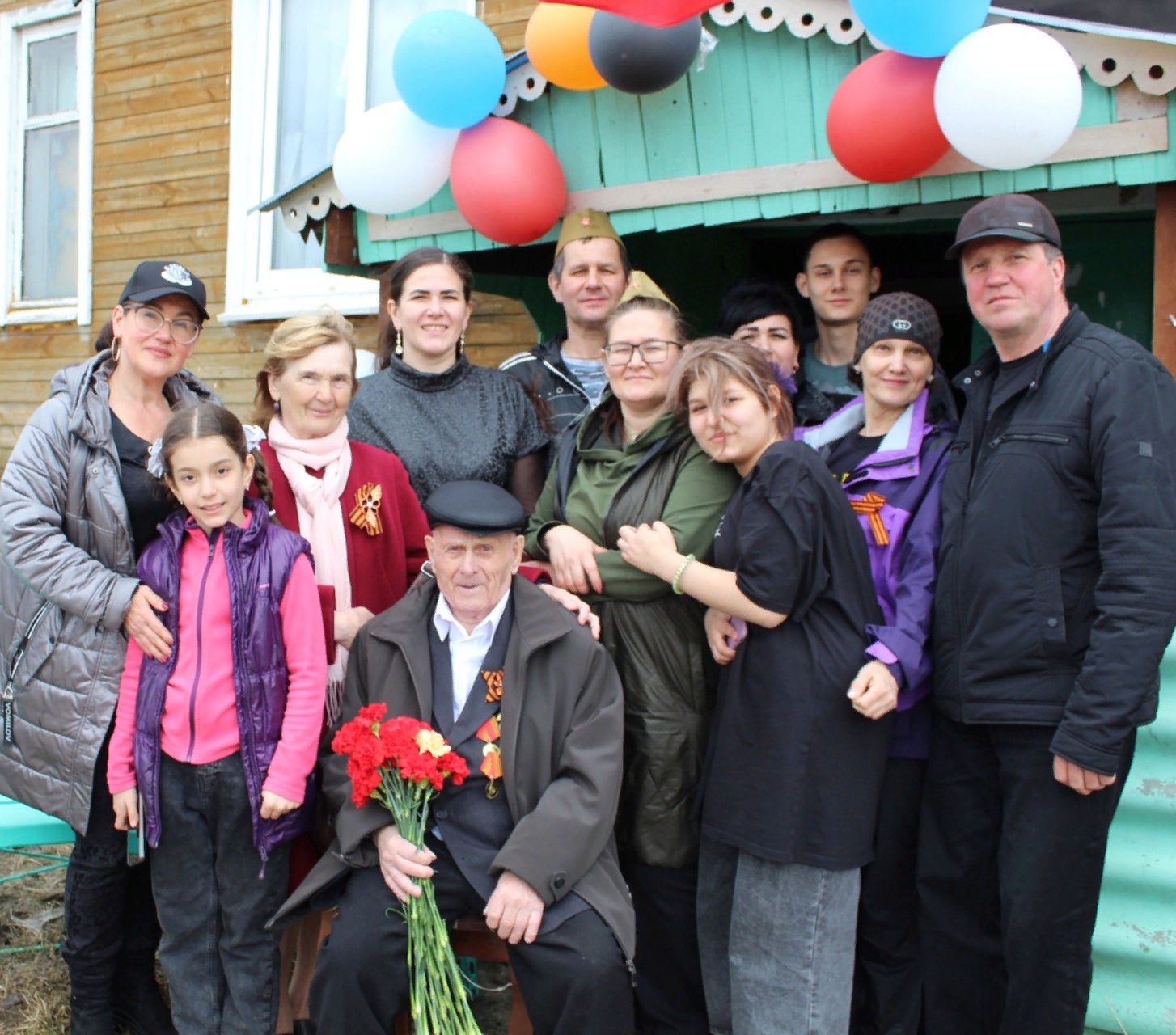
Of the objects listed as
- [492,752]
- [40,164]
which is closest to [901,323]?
[492,752]

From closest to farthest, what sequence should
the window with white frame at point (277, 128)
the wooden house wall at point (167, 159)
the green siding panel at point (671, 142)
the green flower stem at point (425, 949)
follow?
1. the green flower stem at point (425, 949)
2. the green siding panel at point (671, 142)
3. the window with white frame at point (277, 128)
4. the wooden house wall at point (167, 159)

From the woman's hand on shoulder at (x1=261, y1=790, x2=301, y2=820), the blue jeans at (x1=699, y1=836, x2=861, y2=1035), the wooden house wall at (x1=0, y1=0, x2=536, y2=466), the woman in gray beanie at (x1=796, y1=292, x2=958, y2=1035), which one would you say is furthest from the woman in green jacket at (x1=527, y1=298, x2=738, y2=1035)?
the wooden house wall at (x1=0, y1=0, x2=536, y2=466)

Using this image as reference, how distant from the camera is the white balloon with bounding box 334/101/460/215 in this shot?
353 cm

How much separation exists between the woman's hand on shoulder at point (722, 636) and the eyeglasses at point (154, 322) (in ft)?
4.99

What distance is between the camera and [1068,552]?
2.17 m

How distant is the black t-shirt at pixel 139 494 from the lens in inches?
105

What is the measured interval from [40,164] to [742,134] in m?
7.15

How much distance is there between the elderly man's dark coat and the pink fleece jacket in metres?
0.10

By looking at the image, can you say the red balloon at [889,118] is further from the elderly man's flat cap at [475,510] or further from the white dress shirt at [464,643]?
the white dress shirt at [464,643]

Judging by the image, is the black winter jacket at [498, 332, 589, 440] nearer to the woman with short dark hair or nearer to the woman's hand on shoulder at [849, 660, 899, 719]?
the woman with short dark hair

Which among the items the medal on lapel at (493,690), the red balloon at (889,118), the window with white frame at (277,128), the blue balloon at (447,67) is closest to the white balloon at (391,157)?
the blue balloon at (447,67)

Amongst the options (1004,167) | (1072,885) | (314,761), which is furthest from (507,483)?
(1072,885)

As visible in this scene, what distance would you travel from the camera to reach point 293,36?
6820mm

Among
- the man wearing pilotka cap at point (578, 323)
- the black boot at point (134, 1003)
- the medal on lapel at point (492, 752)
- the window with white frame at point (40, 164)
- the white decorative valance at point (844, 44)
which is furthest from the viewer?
the window with white frame at point (40, 164)
